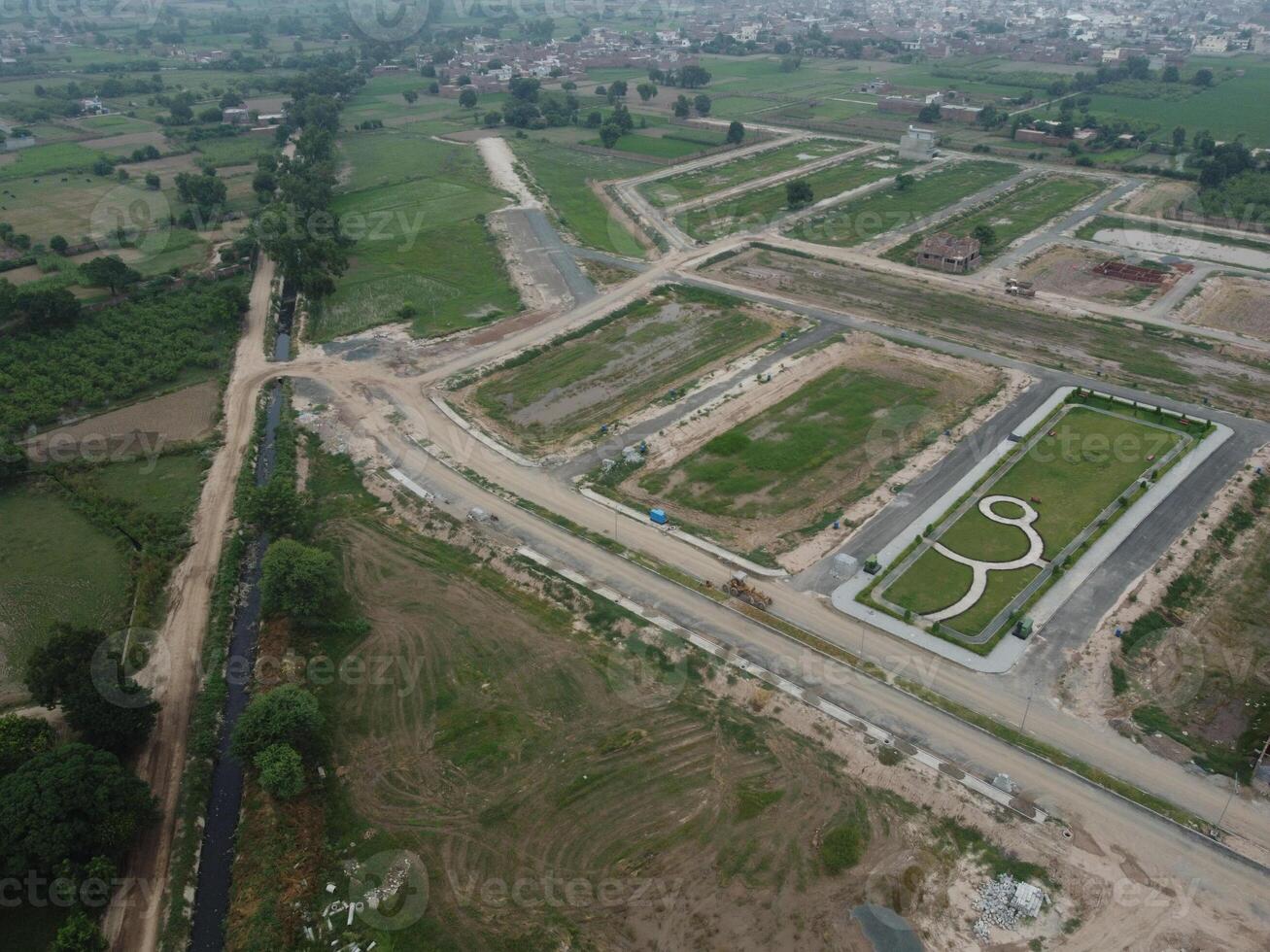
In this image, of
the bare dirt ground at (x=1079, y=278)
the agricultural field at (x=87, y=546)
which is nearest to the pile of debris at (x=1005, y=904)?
the agricultural field at (x=87, y=546)

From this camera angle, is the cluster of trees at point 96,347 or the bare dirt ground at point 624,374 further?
the cluster of trees at point 96,347

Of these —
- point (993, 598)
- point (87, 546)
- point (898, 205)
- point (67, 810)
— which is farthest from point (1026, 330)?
point (67, 810)

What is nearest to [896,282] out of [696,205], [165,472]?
[696,205]

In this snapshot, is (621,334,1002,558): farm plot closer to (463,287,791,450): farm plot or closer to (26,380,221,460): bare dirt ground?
(463,287,791,450): farm plot

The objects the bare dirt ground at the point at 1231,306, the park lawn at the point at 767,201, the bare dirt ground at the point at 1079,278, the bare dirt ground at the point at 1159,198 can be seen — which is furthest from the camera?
the bare dirt ground at the point at 1159,198

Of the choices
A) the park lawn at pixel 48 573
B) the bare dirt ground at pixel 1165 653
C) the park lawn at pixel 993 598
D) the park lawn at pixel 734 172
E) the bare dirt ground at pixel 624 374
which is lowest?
the bare dirt ground at pixel 1165 653

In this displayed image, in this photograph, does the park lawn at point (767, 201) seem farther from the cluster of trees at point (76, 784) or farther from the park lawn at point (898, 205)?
the cluster of trees at point (76, 784)

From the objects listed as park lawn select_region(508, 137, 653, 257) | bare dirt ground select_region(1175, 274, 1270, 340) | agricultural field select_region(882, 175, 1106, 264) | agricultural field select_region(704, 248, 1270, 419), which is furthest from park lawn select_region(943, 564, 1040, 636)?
park lawn select_region(508, 137, 653, 257)
